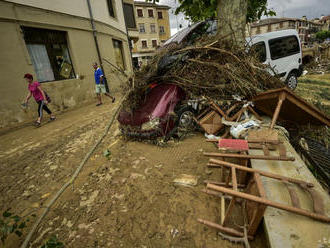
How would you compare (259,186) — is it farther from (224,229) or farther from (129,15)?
(129,15)

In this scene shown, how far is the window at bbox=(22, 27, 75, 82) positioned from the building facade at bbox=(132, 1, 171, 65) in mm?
23908

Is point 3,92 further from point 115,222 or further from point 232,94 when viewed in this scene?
point 232,94

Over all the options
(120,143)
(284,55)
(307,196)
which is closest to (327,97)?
(284,55)

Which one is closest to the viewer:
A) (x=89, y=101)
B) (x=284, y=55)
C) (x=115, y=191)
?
(x=115, y=191)

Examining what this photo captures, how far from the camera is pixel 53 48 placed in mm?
7383

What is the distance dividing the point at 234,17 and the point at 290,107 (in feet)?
10.2

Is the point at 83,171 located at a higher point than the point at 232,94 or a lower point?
lower

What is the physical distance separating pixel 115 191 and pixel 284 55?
23.7 feet

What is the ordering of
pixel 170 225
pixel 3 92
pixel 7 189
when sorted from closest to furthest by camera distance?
pixel 170 225 → pixel 7 189 → pixel 3 92

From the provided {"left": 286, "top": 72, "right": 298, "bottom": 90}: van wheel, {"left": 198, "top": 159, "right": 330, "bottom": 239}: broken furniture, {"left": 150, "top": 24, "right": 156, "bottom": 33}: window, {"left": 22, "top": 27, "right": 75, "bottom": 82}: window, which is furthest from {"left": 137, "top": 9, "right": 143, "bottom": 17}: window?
{"left": 198, "top": 159, "right": 330, "bottom": 239}: broken furniture

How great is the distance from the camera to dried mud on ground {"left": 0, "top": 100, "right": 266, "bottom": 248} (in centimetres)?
176

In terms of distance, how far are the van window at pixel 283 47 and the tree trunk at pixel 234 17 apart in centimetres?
183

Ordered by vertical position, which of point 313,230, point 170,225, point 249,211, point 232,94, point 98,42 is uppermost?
point 98,42

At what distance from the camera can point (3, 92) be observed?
5551 mm
